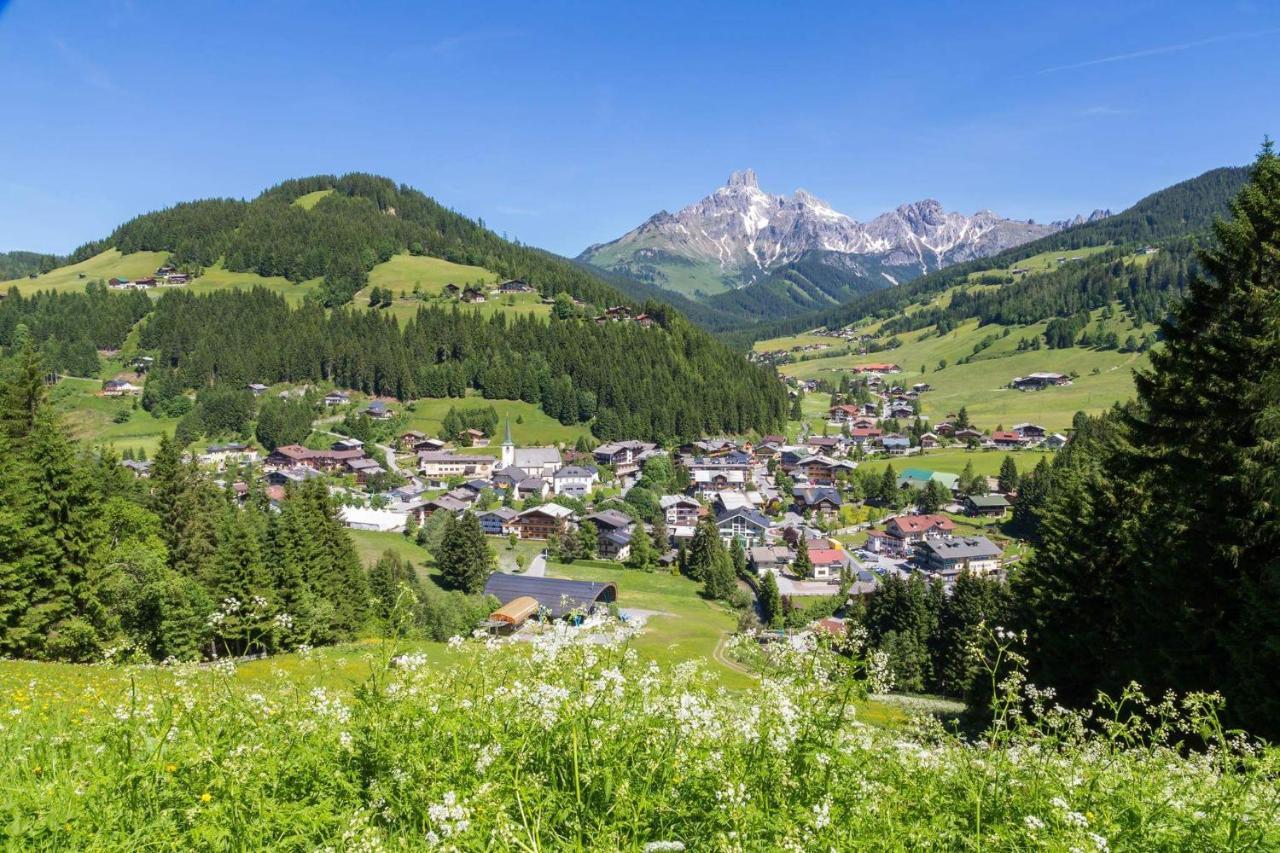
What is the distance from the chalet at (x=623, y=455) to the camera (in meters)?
113

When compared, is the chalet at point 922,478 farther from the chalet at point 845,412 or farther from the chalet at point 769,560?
the chalet at point 845,412

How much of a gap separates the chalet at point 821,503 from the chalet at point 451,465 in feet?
161

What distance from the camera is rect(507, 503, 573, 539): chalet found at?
3187 inches

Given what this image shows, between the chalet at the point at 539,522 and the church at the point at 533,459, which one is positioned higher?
the church at the point at 533,459

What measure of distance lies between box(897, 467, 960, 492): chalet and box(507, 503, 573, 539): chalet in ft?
175

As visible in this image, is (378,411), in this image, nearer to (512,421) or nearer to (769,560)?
(512,421)

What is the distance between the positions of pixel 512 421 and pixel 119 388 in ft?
251

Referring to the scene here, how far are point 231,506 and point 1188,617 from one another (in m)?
52.6

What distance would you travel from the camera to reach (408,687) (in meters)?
5.17

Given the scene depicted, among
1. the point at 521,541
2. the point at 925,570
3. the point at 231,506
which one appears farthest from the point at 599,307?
the point at 231,506

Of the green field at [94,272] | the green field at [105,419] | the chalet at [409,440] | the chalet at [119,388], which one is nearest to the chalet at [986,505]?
the chalet at [409,440]

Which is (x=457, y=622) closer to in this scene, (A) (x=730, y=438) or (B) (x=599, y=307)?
(A) (x=730, y=438)

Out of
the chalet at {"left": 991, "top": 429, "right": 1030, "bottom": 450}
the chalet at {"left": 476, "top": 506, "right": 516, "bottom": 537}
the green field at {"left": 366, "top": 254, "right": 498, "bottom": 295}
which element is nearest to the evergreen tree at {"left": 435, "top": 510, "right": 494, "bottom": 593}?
the chalet at {"left": 476, "top": 506, "right": 516, "bottom": 537}

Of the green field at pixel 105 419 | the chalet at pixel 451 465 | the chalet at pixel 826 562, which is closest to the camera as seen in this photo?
the chalet at pixel 826 562
